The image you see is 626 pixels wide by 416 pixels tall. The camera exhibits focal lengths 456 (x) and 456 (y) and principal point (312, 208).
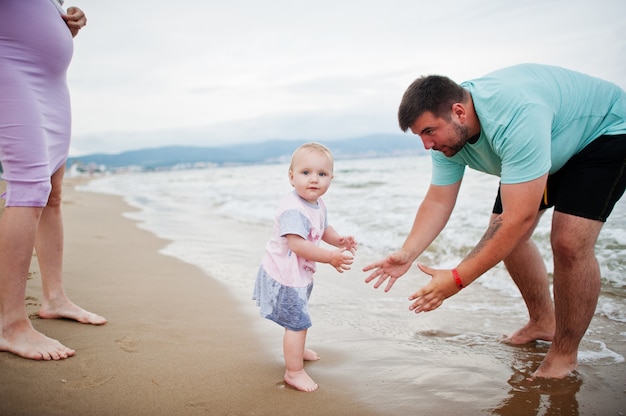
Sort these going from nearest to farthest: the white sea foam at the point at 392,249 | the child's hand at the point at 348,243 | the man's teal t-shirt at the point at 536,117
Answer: the man's teal t-shirt at the point at 536,117 < the child's hand at the point at 348,243 < the white sea foam at the point at 392,249

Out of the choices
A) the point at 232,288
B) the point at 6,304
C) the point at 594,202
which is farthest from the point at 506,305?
the point at 6,304

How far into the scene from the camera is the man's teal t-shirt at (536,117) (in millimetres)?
2203

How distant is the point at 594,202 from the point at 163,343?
8.30 feet

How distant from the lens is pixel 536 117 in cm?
223

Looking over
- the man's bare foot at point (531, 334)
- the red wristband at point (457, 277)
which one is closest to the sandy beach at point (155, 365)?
the red wristband at point (457, 277)

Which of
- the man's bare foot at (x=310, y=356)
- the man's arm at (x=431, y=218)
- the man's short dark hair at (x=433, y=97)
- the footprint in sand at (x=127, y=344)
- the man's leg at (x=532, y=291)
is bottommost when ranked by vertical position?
the footprint in sand at (x=127, y=344)

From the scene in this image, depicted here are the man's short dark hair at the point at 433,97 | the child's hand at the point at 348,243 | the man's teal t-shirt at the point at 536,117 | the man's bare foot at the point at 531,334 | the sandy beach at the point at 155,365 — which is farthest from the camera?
the man's bare foot at the point at 531,334

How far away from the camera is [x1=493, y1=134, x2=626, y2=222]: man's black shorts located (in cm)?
242

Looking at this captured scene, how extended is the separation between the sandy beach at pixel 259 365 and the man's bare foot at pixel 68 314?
0.05 meters

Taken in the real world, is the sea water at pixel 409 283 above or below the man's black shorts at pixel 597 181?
below

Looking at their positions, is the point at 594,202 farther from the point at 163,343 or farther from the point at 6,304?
the point at 6,304

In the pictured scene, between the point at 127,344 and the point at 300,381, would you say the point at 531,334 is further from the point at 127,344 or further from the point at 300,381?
the point at 127,344

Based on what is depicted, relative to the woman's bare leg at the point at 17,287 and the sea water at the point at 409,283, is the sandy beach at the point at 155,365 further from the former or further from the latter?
the sea water at the point at 409,283

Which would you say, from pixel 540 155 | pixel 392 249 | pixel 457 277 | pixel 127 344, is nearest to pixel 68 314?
pixel 127 344
